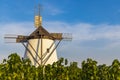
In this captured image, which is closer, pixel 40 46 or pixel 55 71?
pixel 55 71

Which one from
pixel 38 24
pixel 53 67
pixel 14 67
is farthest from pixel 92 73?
pixel 38 24

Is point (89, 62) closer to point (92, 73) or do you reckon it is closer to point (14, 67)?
point (92, 73)

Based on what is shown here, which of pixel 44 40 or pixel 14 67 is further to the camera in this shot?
pixel 44 40

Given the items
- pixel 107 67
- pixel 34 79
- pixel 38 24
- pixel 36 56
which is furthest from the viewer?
pixel 38 24

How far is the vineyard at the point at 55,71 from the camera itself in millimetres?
28719

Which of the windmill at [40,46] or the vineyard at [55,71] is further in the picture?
the windmill at [40,46]

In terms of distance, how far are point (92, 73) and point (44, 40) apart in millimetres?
27845

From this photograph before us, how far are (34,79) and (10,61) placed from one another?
2.02 metres

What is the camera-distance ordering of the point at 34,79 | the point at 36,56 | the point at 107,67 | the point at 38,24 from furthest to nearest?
the point at 38,24
the point at 36,56
the point at 34,79
the point at 107,67

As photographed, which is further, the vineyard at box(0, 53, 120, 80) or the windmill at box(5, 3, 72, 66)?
the windmill at box(5, 3, 72, 66)

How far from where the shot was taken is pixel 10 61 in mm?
30578

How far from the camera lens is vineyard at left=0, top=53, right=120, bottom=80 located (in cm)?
2872

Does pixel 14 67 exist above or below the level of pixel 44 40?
below

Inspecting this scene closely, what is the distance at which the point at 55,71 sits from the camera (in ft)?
101
